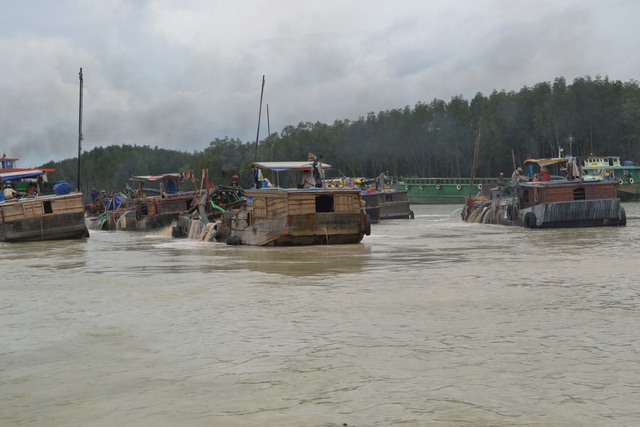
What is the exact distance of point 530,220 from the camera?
118 feet

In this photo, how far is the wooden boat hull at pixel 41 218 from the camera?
110ft

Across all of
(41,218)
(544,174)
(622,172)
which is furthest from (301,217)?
(622,172)

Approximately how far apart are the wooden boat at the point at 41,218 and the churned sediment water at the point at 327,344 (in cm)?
1268

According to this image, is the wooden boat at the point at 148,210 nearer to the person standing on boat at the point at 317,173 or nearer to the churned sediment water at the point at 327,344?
the person standing on boat at the point at 317,173

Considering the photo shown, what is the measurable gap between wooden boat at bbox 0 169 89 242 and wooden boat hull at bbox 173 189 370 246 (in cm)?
922

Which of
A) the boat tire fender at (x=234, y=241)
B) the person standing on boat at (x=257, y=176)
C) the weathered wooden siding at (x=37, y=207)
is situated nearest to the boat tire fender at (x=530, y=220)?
the person standing on boat at (x=257, y=176)

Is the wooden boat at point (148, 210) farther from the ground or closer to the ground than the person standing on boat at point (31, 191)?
closer to the ground

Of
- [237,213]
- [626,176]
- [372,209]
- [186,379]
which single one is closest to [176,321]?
[186,379]

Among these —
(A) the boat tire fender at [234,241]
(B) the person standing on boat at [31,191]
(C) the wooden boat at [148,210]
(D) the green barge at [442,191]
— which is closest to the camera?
(A) the boat tire fender at [234,241]

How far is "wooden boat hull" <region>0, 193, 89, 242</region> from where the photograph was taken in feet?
110

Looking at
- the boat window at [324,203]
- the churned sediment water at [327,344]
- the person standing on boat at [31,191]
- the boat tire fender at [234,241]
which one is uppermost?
the person standing on boat at [31,191]

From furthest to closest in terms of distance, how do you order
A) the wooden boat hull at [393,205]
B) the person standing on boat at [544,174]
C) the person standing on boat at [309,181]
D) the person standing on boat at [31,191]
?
the wooden boat hull at [393,205], the person standing on boat at [544,174], the person standing on boat at [31,191], the person standing on boat at [309,181]

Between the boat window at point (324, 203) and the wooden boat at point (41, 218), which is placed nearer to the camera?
the boat window at point (324, 203)

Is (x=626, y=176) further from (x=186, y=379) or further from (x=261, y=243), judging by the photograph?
(x=186, y=379)
